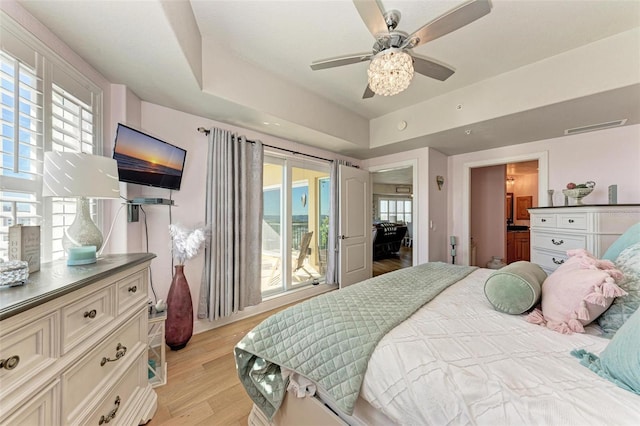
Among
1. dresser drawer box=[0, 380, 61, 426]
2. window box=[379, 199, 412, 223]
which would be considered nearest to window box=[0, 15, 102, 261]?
dresser drawer box=[0, 380, 61, 426]

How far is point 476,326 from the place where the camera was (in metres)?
1.08

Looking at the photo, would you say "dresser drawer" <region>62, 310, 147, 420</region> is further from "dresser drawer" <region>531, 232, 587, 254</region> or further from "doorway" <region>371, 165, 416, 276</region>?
"doorway" <region>371, 165, 416, 276</region>

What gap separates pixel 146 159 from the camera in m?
1.95

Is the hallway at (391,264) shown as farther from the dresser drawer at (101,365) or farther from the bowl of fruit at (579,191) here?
the dresser drawer at (101,365)

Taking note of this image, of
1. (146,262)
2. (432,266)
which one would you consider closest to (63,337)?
(146,262)

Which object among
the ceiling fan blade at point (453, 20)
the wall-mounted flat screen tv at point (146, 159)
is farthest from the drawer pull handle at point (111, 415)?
the ceiling fan blade at point (453, 20)

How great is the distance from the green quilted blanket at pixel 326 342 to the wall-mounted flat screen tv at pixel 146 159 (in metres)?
1.61

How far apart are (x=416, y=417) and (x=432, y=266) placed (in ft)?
5.19

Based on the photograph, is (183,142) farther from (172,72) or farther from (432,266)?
(432,266)

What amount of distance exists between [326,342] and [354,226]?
9.22 feet

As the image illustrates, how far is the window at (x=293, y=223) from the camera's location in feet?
10.6

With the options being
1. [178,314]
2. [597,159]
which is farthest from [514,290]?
[597,159]

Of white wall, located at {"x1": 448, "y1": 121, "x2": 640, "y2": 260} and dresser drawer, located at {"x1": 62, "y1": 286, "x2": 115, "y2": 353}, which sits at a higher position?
white wall, located at {"x1": 448, "y1": 121, "x2": 640, "y2": 260}

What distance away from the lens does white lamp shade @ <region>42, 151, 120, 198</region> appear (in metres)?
1.05
